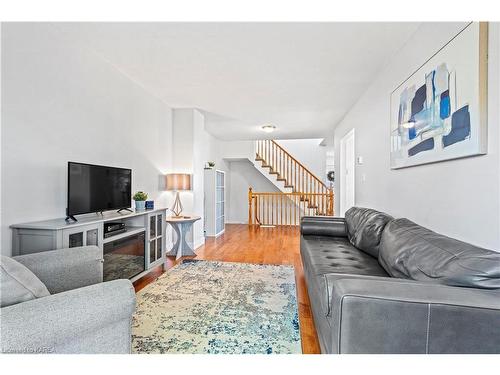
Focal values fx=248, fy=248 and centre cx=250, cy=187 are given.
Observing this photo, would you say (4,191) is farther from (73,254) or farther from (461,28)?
(461,28)

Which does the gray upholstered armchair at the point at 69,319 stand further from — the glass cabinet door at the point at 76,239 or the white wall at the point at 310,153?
the white wall at the point at 310,153

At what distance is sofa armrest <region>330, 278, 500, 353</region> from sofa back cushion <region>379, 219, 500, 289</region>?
0.25 ft

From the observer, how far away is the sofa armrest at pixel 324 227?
10.3 feet

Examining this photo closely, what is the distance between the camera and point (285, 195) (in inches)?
296

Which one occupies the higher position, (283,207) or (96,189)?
(96,189)

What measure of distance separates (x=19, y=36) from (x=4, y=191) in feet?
3.85

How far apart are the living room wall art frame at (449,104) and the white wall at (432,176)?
1.6 inches

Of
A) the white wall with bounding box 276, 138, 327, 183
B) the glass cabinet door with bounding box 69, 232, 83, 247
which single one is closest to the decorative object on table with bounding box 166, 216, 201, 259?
the glass cabinet door with bounding box 69, 232, 83, 247

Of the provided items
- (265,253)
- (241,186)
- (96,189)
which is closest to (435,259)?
(96,189)

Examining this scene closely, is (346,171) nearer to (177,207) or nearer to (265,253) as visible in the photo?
(265,253)

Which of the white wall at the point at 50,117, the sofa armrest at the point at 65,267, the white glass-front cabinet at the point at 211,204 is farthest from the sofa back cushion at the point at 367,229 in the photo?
the white glass-front cabinet at the point at 211,204

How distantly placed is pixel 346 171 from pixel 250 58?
3.27m

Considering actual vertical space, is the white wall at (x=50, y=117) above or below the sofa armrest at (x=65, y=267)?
above
